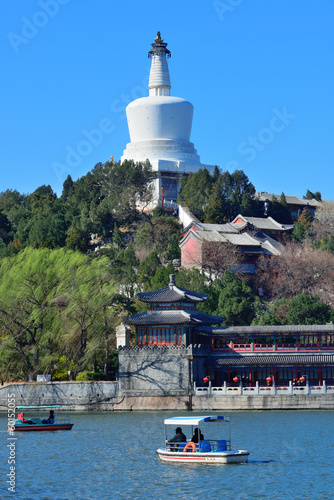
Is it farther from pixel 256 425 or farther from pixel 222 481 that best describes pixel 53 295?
pixel 222 481

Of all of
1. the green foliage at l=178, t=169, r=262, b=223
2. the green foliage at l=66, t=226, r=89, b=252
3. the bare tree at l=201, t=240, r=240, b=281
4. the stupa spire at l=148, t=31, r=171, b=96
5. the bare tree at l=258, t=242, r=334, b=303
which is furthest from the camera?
the stupa spire at l=148, t=31, r=171, b=96

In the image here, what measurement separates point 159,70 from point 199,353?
47632mm

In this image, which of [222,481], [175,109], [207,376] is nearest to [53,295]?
[207,376]

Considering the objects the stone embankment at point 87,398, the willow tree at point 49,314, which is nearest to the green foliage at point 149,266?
the willow tree at point 49,314

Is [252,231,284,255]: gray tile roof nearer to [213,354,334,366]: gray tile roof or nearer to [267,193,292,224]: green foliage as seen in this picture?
[267,193,292,224]: green foliage

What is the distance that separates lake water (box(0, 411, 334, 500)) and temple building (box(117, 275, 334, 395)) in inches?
379

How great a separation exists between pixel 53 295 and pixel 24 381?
5.31 metres

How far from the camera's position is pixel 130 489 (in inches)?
1287

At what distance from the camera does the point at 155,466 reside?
120ft

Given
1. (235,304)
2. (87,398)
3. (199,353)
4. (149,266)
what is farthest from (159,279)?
(87,398)

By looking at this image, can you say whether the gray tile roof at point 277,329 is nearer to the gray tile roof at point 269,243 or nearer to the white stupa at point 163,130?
the gray tile roof at point 269,243

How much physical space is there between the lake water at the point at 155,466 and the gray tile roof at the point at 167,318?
A: 11491mm

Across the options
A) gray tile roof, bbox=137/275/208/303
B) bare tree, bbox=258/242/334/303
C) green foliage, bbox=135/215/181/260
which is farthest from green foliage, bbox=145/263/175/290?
bare tree, bbox=258/242/334/303

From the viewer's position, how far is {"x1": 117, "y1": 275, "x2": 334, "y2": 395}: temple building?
59594mm
